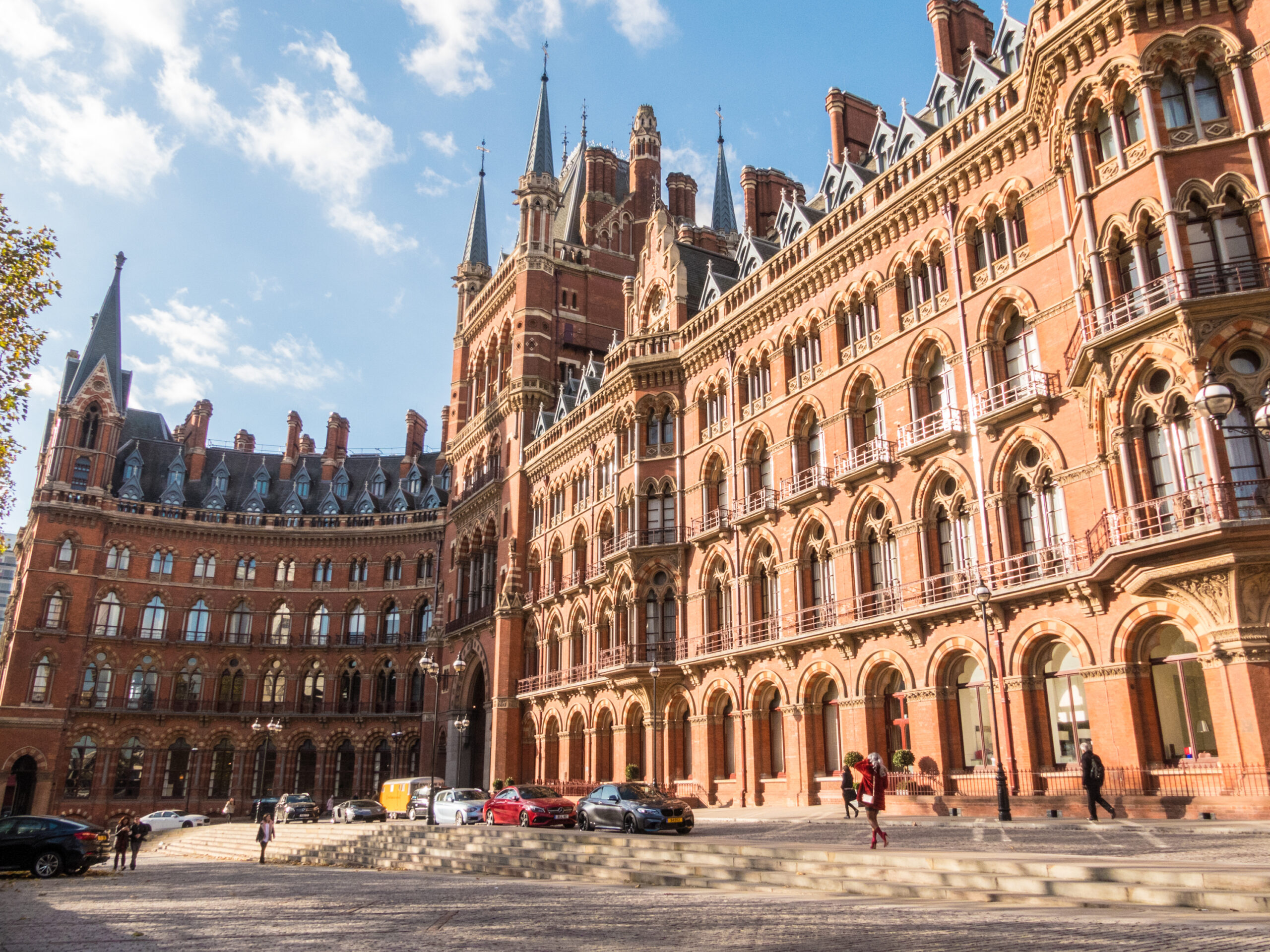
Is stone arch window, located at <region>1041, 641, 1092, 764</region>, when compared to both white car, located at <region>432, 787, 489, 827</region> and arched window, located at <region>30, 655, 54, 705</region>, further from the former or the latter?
arched window, located at <region>30, 655, 54, 705</region>

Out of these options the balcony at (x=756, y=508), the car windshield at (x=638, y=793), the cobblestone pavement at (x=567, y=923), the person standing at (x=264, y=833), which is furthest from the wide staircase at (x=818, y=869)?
the balcony at (x=756, y=508)

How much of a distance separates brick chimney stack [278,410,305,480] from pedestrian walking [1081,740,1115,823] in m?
66.3

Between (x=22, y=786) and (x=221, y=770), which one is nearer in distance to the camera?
(x=22, y=786)

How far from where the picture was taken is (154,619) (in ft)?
219

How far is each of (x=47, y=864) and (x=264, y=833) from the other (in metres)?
8.22

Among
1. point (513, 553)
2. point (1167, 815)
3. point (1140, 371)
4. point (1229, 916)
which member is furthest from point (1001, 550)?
point (513, 553)

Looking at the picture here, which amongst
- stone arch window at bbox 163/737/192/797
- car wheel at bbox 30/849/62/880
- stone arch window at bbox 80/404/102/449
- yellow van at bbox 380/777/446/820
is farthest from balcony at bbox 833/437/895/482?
stone arch window at bbox 80/404/102/449

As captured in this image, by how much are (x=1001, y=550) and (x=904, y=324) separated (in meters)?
8.60

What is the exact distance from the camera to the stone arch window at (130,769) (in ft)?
203

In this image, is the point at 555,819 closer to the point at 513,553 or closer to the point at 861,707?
the point at 861,707

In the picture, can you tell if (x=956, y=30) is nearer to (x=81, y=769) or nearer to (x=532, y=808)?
(x=532, y=808)

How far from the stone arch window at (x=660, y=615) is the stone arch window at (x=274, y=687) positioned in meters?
36.7

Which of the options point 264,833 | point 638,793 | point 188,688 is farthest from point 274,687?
point 638,793

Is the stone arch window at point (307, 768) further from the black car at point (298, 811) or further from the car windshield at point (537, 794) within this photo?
the car windshield at point (537, 794)
